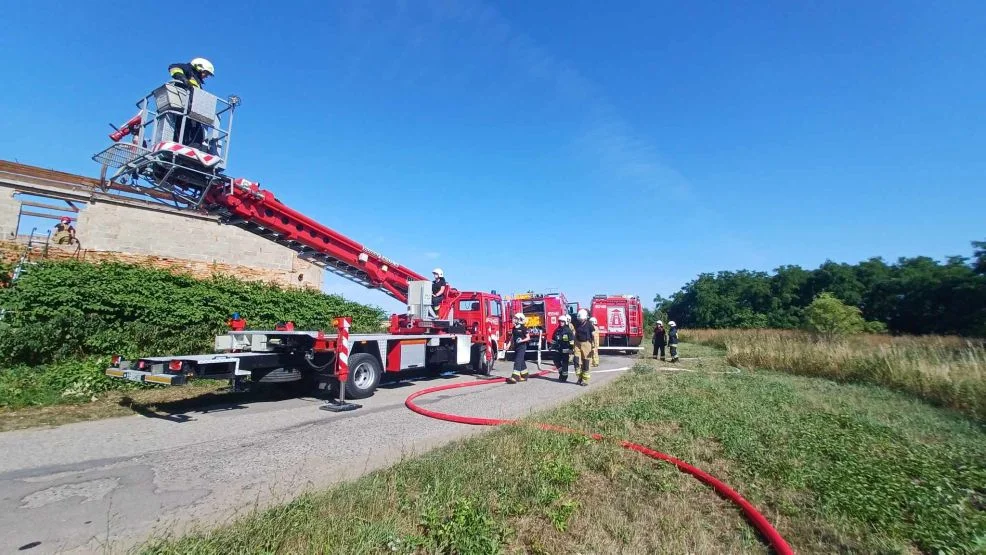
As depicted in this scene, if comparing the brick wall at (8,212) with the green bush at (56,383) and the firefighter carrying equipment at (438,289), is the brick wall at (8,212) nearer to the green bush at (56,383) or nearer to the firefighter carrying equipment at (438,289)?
the green bush at (56,383)

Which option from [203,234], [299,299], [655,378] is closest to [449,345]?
[655,378]

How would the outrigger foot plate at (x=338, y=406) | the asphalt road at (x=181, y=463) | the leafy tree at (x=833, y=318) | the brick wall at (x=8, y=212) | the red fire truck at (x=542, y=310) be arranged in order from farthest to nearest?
the leafy tree at (x=833, y=318)
the red fire truck at (x=542, y=310)
the brick wall at (x=8, y=212)
the outrigger foot plate at (x=338, y=406)
the asphalt road at (x=181, y=463)

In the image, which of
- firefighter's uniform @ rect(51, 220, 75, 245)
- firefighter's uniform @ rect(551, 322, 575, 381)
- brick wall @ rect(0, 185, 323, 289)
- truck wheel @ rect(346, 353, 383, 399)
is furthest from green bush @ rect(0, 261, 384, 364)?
firefighter's uniform @ rect(551, 322, 575, 381)

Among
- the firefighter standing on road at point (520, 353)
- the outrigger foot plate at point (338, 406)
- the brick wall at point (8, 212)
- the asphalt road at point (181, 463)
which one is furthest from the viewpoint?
the brick wall at point (8, 212)

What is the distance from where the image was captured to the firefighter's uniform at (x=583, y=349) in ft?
Result: 37.1

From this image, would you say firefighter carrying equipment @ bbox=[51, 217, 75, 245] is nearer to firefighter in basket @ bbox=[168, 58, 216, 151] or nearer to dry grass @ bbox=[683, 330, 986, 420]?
firefighter in basket @ bbox=[168, 58, 216, 151]

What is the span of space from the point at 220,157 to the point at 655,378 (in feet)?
33.6

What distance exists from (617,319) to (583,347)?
38.6 ft

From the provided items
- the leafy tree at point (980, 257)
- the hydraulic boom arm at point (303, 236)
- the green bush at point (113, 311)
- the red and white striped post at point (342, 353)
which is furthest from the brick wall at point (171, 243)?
the leafy tree at point (980, 257)

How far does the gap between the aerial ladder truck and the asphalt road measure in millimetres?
768

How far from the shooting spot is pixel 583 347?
448 inches

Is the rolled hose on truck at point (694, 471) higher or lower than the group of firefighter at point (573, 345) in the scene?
lower

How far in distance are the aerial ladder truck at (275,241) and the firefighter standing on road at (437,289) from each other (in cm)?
26

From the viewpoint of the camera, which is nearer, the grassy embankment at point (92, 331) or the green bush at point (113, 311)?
the grassy embankment at point (92, 331)
